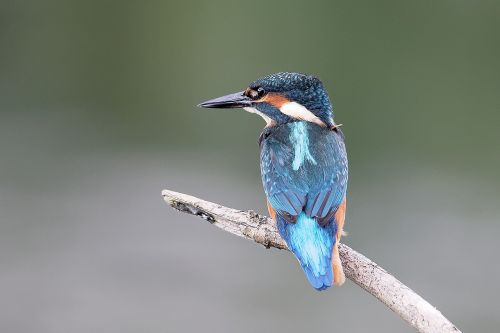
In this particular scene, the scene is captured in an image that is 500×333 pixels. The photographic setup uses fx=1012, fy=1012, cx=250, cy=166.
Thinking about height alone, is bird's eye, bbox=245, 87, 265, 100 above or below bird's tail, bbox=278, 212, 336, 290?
above

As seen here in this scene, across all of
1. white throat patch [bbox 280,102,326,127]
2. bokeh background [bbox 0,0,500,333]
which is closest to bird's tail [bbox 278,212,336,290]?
white throat patch [bbox 280,102,326,127]

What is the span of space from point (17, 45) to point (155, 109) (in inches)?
62.2

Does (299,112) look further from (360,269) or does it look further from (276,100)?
(360,269)

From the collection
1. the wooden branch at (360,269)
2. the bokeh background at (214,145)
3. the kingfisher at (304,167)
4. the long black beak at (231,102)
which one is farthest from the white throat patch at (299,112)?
the bokeh background at (214,145)

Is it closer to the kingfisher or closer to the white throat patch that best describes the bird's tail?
the kingfisher

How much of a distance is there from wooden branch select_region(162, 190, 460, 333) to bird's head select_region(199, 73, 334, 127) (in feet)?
1.01

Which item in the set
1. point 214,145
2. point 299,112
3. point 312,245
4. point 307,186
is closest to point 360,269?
point 312,245

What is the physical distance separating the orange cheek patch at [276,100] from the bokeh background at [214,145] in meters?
2.32

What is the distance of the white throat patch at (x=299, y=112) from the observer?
2.66 meters

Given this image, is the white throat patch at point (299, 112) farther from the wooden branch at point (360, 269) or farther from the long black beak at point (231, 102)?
the wooden branch at point (360, 269)

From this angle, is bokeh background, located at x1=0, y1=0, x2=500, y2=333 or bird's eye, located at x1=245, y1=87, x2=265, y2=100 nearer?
bird's eye, located at x1=245, y1=87, x2=265, y2=100

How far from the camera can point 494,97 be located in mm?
6742

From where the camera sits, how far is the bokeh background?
5121mm

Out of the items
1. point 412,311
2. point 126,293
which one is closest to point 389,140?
point 126,293
